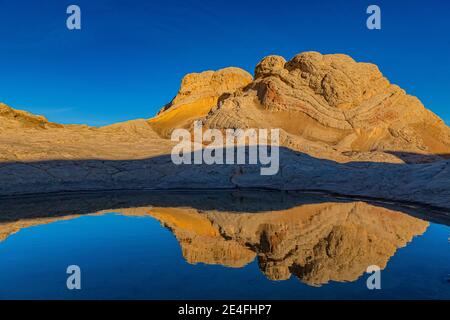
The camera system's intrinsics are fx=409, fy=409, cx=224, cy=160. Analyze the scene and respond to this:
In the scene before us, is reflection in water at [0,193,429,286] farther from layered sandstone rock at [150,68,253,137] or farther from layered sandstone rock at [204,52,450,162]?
layered sandstone rock at [150,68,253,137]

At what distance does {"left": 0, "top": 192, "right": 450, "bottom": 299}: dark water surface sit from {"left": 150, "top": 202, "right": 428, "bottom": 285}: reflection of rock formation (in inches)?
1.3

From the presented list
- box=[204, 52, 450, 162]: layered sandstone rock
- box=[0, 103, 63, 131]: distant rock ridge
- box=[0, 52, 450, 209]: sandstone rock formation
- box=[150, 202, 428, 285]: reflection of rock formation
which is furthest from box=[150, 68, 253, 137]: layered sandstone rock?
box=[150, 202, 428, 285]: reflection of rock formation

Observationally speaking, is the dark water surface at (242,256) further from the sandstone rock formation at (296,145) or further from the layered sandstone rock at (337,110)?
the layered sandstone rock at (337,110)

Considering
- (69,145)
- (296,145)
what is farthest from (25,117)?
(296,145)

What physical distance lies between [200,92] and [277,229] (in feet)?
253

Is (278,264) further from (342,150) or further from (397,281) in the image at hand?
(342,150)

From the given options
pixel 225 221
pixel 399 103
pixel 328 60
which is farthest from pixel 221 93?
pixel 225 221

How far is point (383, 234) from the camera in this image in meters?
14.1

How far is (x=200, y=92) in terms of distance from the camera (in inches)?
3526

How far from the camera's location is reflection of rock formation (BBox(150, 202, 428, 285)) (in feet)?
33.0

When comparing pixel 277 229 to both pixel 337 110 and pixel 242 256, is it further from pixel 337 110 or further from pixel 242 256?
pixel 337 110

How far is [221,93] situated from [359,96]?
37166 mm
